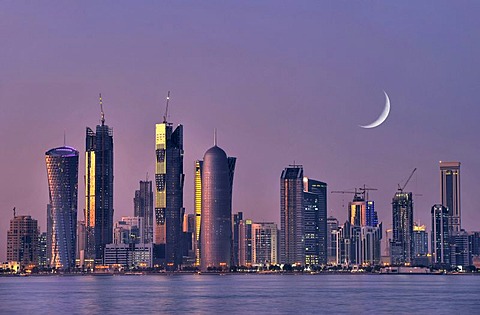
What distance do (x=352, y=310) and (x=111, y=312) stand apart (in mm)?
39885

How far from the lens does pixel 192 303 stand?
648ft

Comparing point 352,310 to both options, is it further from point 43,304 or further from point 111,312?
point 43,304

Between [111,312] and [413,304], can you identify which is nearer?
[111,312]

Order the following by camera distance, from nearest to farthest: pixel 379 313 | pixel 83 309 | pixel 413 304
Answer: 1. pixel 379 313
2. pixel 83 309
3. pixel 413 304

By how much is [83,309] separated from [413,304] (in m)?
61.3

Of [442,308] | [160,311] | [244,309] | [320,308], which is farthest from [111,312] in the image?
[442,308]

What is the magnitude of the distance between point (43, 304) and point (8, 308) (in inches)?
538

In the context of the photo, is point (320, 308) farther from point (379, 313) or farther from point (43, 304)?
point (43, 304)

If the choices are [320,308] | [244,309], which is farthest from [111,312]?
[320,308]

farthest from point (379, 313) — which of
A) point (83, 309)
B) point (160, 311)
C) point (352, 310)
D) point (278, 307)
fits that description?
point (83, 309)

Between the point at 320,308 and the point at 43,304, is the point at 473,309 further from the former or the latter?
the point at 43,304

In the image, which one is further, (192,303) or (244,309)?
(192,303)

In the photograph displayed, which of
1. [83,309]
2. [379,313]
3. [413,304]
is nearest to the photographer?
[379,313]

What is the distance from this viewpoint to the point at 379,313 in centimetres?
16462
